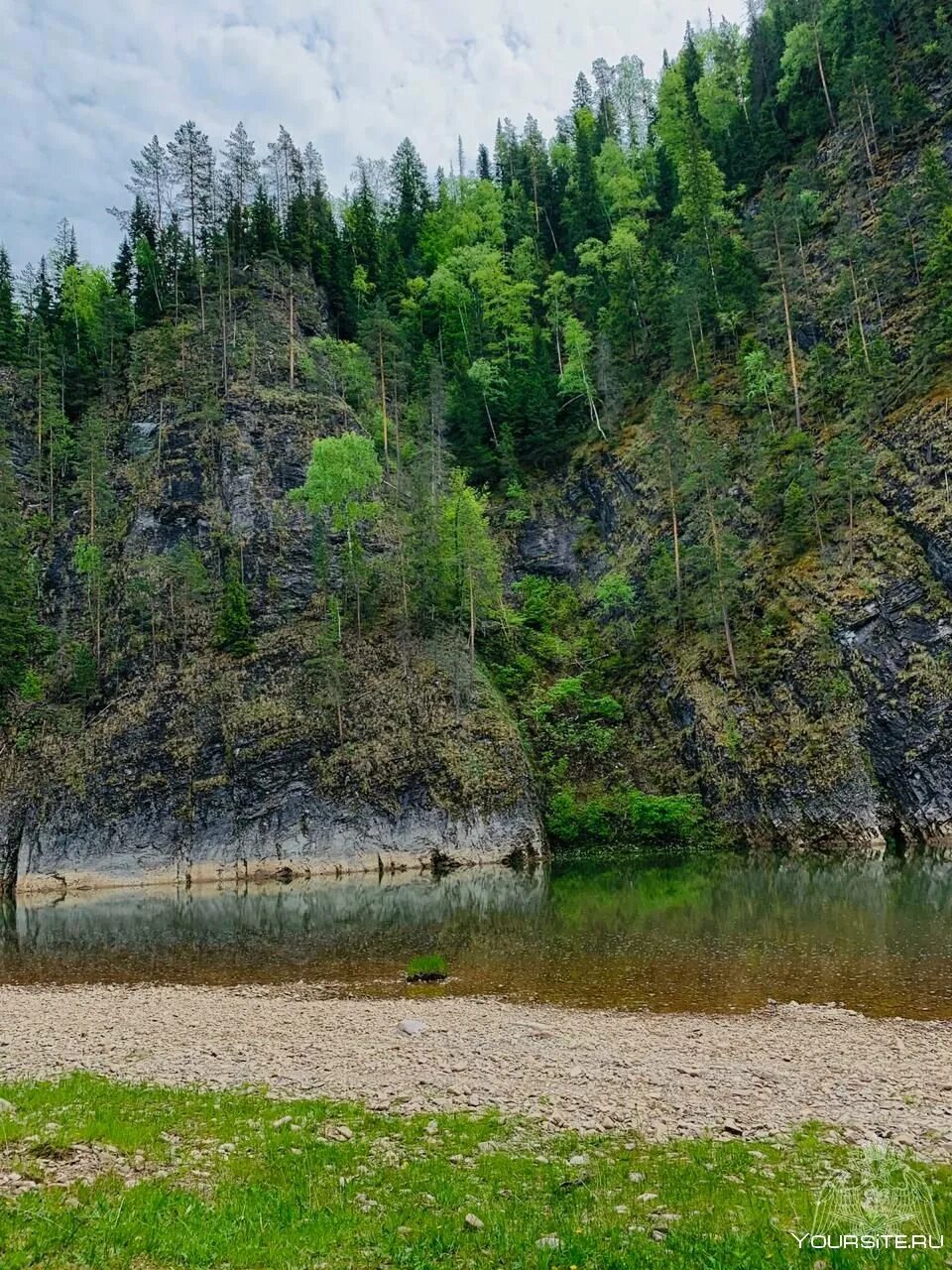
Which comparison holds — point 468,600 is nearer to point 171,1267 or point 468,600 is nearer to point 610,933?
point 610,933

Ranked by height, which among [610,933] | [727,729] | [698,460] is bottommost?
[610,933]

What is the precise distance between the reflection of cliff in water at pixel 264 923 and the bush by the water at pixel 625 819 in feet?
18.5

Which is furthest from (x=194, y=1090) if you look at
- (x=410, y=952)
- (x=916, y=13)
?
(x=916, y=13)

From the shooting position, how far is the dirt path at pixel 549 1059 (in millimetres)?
10078

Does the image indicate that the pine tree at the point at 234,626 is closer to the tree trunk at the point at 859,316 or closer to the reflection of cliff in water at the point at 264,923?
the reflection of cliff in water at the point at 264,923

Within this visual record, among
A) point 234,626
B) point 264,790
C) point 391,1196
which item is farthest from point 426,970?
point 234,626

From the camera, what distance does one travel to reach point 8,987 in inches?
843

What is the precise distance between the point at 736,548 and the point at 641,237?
157ft

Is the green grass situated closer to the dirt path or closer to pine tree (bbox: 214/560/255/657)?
the dirt path

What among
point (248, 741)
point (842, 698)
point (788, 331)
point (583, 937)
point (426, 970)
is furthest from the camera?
point (788, 331)

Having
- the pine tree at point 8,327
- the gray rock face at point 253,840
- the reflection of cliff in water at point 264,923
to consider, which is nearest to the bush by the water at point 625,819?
the gray rock face at point 253,840

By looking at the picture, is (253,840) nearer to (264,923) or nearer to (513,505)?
(264,923)

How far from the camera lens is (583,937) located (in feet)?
78.3

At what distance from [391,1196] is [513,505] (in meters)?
65.3
